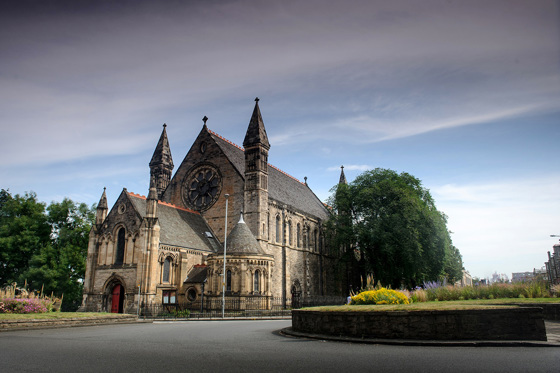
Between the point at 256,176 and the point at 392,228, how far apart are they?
14.4 m

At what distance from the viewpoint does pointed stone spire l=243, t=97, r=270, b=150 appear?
38.5 m

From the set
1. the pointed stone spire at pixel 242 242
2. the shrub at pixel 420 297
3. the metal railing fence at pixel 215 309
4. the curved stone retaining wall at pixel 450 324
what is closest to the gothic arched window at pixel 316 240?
the pointed stone spire at pixel 242 242

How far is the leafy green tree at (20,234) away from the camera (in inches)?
1725

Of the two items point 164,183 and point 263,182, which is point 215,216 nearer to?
point 263,182

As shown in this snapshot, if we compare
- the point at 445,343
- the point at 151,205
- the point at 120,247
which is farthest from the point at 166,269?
the point at 445,343

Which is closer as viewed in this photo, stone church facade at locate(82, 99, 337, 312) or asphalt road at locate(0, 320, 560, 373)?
asphalt road at locate(0, 320, 560, 373)

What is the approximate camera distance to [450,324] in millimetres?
10680

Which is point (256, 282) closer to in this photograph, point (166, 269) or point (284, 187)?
point (166, 269)

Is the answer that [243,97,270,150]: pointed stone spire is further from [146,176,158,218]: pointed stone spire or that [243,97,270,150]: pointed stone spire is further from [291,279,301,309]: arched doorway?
[291,279,301,309]: arched doorway

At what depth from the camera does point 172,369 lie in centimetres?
749

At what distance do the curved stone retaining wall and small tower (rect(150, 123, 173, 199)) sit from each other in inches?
1441

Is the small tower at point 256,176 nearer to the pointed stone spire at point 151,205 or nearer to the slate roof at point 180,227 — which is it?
the slate roof at point 180,227

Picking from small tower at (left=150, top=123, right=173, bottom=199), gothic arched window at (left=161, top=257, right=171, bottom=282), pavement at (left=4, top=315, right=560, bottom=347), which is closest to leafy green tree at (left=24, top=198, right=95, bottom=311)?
small tower at (left=150, top=123, right=173, bottom=199)

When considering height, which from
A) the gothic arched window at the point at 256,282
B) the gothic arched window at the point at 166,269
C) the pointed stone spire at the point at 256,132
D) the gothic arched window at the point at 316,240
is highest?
the pointed stone spire at the point at 256,132
